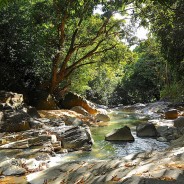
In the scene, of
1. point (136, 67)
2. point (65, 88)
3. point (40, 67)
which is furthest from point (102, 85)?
point (40, 67)

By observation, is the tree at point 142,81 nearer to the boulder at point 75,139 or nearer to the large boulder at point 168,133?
the large boulder at point 168,133

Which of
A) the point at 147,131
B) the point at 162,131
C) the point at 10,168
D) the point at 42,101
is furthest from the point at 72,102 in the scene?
the point at 10,168

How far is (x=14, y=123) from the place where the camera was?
11609 millimetres

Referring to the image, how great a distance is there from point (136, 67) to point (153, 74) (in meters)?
2.79

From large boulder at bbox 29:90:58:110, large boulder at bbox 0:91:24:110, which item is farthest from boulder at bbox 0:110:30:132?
large boulder at bbox 29:90:58:110

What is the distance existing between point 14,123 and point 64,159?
460 cm

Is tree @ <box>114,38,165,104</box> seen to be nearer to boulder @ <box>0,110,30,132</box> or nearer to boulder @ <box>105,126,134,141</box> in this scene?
boulder @ <box>0,110,30,132</box>

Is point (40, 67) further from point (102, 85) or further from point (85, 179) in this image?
point (102, 85)

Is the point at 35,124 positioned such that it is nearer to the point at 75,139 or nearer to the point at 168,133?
the point at 75,139

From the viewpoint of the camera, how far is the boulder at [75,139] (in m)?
9.28

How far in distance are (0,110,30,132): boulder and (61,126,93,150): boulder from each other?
7.36 feet

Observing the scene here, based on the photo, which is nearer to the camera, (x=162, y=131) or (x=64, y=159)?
(x=64, y=159)

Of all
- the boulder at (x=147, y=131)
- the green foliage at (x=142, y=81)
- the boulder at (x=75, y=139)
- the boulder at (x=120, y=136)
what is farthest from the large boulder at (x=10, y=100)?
the green foliage at (x=142, y=81)

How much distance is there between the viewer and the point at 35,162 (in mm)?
6977
